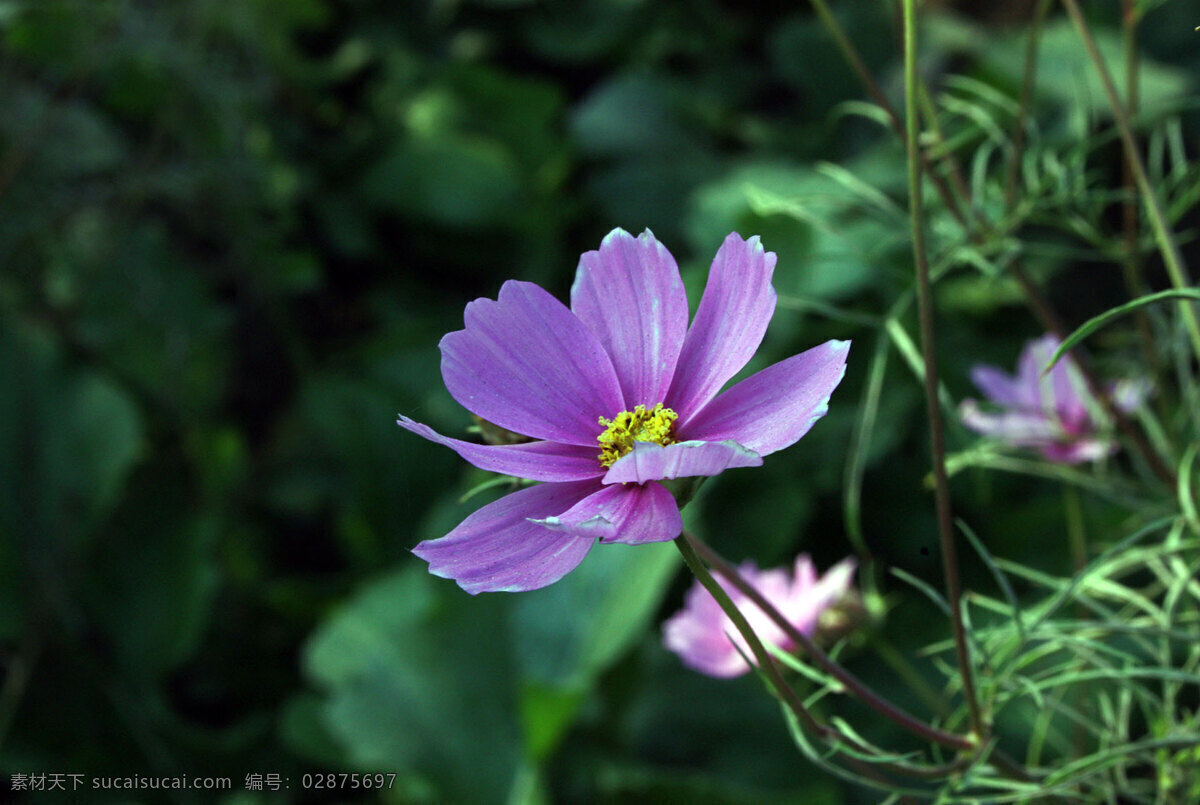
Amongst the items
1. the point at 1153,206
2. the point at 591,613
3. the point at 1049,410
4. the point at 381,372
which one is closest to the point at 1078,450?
the point at 1049,410

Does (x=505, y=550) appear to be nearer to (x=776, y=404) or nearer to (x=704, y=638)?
(x=776, y=404)

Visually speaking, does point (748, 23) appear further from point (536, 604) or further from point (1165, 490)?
point (1165, 490)

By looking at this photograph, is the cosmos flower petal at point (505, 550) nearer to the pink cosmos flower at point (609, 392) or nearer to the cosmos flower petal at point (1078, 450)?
the pink cosmos flower at point (609, 392)

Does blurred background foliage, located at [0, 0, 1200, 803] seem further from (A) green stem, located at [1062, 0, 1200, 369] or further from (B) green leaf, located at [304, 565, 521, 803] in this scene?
(A) green stem, located at [1062, 0, 1200, 369]

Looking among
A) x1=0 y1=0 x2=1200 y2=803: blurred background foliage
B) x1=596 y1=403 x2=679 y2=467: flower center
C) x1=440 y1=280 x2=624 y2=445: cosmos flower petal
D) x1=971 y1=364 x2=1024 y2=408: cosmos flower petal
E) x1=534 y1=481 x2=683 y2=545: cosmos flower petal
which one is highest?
x1=0 y1=0 x2=1200 y2=803: blurred background foliage

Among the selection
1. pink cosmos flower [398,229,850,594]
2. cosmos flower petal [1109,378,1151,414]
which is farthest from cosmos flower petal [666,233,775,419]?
cosmos flower petal [1109,378,1151,414]

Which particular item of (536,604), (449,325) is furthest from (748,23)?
(536,604)

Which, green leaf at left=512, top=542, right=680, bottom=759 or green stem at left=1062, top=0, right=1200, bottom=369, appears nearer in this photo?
green stem at left=1062, top=0, right=1200, bottom=369
